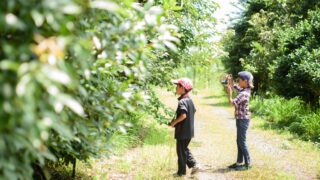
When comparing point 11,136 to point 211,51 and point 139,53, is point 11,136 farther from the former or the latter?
point 211,51

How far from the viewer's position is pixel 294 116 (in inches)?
592

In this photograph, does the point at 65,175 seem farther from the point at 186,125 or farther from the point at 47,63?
the point at 47,63

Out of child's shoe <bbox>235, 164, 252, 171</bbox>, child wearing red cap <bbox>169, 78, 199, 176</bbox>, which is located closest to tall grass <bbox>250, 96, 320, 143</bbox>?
child's shoe <bbox>235, 164, 252, 171</bbox>

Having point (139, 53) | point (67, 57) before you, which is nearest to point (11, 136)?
point (67, 57)

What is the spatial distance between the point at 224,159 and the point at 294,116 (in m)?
6.41

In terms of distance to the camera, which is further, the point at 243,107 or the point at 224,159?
the point at 224,159

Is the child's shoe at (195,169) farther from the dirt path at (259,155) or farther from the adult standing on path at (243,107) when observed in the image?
the adult standing on path at (243,107)

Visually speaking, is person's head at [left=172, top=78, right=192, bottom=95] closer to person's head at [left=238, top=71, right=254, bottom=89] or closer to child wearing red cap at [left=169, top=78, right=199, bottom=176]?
child wearing red cap at [left=169, top=78, right=199, bottom=176]

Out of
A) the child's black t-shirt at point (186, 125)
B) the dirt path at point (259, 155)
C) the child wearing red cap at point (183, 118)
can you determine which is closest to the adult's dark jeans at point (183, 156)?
the child wearing red cap at point (183, 118)

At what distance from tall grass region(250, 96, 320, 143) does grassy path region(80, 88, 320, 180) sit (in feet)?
1.96

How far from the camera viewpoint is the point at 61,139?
393cm

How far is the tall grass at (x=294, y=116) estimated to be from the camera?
1228cm

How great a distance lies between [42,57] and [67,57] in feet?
3.21

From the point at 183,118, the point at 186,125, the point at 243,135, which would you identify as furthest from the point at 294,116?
the point at 183,118
